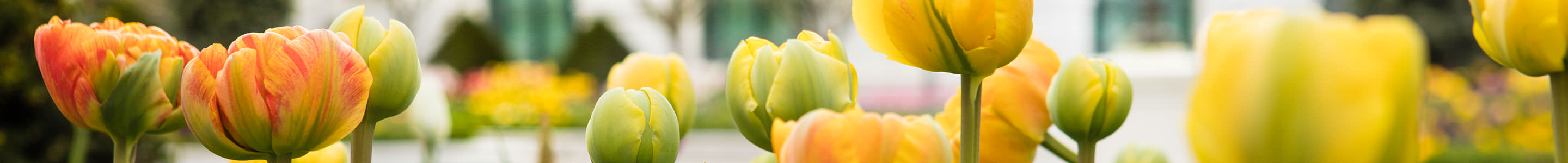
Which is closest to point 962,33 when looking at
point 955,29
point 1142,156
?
point 955,29

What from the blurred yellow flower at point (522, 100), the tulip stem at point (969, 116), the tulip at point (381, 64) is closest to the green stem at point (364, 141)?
the tulip at point (381, 64)

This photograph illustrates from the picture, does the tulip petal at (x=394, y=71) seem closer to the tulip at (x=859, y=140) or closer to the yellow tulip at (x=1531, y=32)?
the tulip at (x=859, y=140)

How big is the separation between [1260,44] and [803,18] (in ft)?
26.4

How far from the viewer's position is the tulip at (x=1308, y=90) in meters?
0.09

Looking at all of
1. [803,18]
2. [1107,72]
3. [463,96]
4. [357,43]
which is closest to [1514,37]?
[1107,72]

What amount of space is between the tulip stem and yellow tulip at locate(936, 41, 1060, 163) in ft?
0.09

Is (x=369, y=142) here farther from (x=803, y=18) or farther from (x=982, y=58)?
(x=803, y=18)

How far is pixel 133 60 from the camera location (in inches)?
7.8

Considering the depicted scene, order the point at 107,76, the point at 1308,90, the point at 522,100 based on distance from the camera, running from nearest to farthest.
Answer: the point at 1308,90 → the point at 107,76 → the point at 522,100

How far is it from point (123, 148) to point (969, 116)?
0.55ft

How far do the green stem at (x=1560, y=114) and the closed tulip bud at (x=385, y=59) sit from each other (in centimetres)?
19

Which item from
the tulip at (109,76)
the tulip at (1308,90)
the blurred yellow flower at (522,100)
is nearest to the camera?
the tulip at (1308,90)

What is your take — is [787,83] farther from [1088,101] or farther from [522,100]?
[522,100]

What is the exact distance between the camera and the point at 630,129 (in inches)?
7.4
